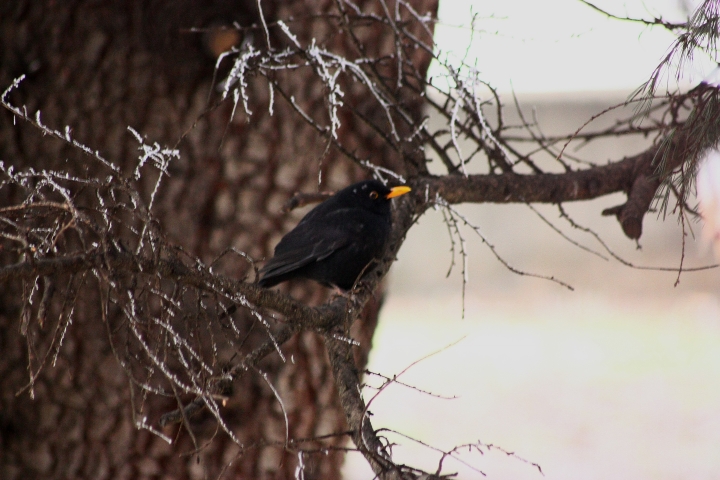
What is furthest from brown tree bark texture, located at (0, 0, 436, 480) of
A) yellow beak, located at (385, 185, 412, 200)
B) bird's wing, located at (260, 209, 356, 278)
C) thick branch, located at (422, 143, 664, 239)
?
thick branch, located at (422, 143, 664, 239)

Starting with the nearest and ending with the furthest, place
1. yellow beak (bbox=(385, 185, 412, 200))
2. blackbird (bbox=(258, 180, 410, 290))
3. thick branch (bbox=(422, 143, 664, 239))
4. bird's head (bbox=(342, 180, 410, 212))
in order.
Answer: thick branch (bbox=(422, 143, 664, 239)) → yellow beak (bbox=(385, 185, 412, 200)) → blackbird (bbox=(258, 180, 410, 290)) → bird's head (bbox=(342, 180, 410, 212))

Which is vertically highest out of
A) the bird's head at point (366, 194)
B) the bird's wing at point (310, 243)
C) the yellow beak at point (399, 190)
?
the bird's head at point (366, 194)

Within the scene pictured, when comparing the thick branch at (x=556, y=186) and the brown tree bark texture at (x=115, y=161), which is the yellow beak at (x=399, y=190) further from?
the brown tree bark texture at (x=115, y=161)

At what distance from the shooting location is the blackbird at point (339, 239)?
349cm

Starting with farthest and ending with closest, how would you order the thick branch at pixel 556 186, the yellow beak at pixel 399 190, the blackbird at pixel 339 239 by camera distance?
the blackbird at pixel 339 239 < the yellow beak at pixel 399 190 < the thick branch at pixel 556 186

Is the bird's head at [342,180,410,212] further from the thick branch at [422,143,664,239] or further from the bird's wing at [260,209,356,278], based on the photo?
the thick branch at [422,143,664,239]

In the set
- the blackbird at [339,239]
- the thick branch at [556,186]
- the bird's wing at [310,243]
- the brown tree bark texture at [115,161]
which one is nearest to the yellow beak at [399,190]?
the blackbird at [339,239]

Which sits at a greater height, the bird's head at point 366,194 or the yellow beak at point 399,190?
the bird's head at point 366,194

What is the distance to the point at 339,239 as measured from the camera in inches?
143

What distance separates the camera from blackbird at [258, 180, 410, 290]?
3486 millimetres

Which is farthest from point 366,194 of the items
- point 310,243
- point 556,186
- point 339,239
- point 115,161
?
point 115,161

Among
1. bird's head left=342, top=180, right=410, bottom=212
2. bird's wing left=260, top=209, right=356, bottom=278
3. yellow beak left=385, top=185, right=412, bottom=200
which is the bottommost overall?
bird's wing left=260, top=209, right=356, bottom=278

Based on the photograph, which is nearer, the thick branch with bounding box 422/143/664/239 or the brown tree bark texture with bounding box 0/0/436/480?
the thick branch with bounding box 422/143/664/239

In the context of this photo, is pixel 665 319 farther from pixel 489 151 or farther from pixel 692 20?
pixel 692 20
